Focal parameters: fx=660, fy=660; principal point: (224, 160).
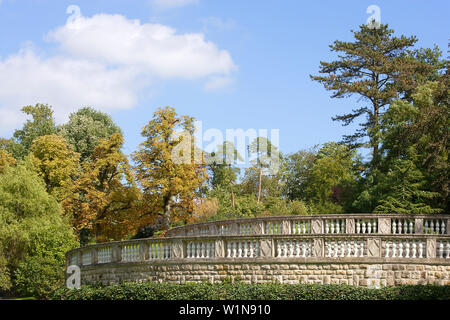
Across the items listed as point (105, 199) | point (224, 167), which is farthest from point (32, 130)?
point (224, 167)

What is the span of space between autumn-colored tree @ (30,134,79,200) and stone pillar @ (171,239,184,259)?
30883mm

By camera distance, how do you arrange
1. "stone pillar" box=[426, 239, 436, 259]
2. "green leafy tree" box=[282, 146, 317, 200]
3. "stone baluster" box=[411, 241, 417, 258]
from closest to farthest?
1. "stone pillar" box=[426, 239, 436, 259]
2. "stone baluster" box=[411, 241, 417, 258]
3. "green leafy tree" box=[282, 146, 317, 200]

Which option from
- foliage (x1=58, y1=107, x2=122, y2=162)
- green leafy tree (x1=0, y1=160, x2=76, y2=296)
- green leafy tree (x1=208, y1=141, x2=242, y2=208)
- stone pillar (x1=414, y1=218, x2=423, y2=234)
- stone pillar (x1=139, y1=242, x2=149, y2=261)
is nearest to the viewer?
stone pillar (x1=139, y1=242, x2=149, y2=261)

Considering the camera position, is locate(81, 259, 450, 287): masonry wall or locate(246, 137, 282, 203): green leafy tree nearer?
locate(81, 259, 450, 287): masonry wall

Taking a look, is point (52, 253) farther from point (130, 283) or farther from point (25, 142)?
point (25, 142)

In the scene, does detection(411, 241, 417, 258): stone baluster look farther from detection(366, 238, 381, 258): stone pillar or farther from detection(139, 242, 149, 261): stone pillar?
detection(139, 242, 149, 261): stone pillar

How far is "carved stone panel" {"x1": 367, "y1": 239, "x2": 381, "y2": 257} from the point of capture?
21406 millimetres

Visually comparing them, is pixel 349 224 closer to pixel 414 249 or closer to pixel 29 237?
pixel 414 249

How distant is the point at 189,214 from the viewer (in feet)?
169

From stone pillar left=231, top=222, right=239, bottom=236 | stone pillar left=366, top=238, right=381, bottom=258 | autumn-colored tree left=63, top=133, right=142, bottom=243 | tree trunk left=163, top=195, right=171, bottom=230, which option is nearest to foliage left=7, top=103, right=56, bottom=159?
autumn-colored tree left=63, top=133, right=142, bottom=243

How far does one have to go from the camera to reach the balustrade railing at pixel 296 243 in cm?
2130

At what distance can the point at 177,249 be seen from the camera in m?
24.0
